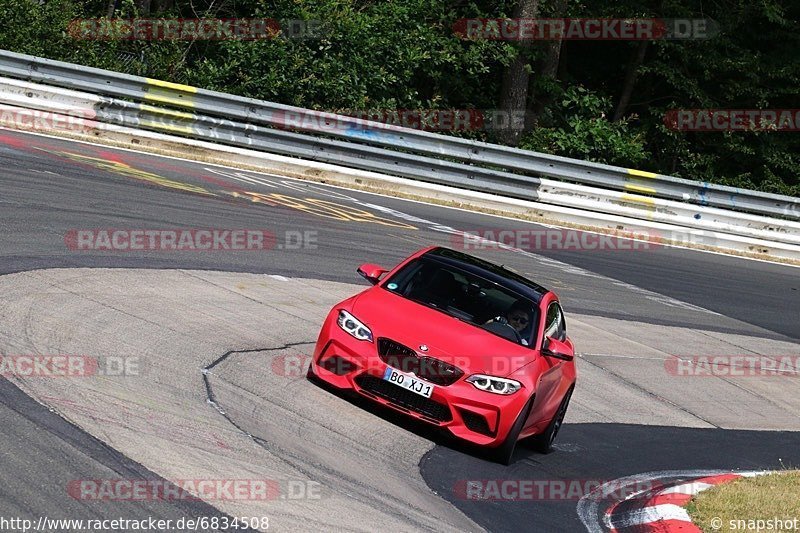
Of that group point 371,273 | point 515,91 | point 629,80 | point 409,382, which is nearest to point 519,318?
point 371,273

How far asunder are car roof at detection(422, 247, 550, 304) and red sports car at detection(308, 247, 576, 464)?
0.02 meters

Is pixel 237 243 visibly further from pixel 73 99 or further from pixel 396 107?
pixel 396 107

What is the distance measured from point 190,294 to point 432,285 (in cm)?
291

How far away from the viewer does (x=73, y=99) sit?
2031 centimetres

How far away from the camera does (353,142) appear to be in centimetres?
2248

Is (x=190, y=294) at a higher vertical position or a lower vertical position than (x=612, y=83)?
lower

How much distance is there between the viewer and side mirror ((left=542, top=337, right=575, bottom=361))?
10.2 metres

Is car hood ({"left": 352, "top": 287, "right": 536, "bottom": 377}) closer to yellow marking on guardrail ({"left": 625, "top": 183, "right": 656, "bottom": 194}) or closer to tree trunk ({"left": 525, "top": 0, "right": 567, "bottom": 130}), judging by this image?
yellow marking on guardrail ({"left": 625, "top": 183, "right": 656, "bottom": 194})

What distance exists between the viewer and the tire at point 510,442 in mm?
9531

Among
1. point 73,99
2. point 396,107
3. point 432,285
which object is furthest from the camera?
point 396,107

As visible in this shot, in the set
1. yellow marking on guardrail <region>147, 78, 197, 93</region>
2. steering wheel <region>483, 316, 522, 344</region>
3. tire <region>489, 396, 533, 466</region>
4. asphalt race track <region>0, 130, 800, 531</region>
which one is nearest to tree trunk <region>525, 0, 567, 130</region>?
asphalt race track <region>0, 130, 800, 531</region>

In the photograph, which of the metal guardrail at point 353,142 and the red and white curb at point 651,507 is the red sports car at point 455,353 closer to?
the red and white curb at point 651,507

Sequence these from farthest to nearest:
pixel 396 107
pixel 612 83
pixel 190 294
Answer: pixel 612 83 < pixel 396 107 < pixel 190 294

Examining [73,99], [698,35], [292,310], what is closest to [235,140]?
[73,99]
